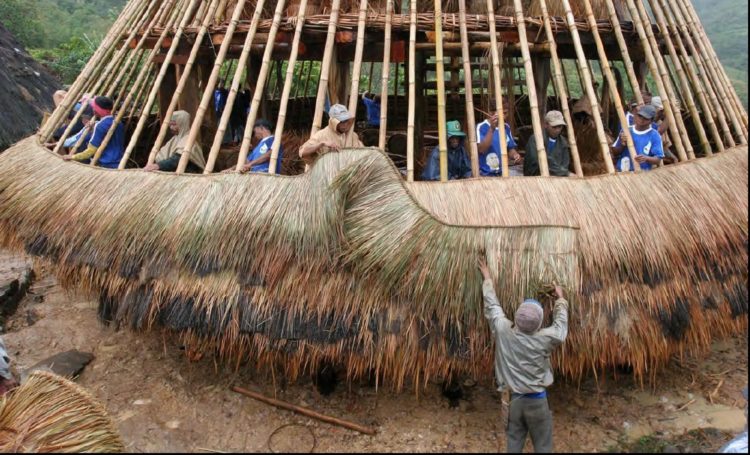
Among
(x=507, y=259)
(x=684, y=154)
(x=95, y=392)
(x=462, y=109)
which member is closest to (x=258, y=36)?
(x=507, y=259)

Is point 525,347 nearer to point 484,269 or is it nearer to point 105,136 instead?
point 484,269

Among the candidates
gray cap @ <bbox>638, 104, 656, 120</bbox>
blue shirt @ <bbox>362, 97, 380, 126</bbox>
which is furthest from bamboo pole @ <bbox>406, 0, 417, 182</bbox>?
blue shirt @ <bbox>362, 97, 380, 126</bbox>

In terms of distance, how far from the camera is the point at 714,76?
17.5 feet

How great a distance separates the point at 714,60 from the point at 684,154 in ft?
5.39

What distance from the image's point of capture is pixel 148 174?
4406mm

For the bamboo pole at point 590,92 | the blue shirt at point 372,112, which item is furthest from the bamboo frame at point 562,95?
the blue shirt at point 372,112

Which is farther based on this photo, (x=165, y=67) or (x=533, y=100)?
(x=165, y=67)

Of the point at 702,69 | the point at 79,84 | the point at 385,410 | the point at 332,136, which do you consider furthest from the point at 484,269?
the point at 79,84

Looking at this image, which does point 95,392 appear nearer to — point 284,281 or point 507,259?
point 284,281

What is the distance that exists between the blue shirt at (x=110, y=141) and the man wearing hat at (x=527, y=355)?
13.1 ft

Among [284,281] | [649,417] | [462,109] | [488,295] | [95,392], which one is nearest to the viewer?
[488,295]

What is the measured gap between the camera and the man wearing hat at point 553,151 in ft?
15.5

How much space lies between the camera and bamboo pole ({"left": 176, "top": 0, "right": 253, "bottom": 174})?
4.50m

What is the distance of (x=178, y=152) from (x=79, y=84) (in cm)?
131
